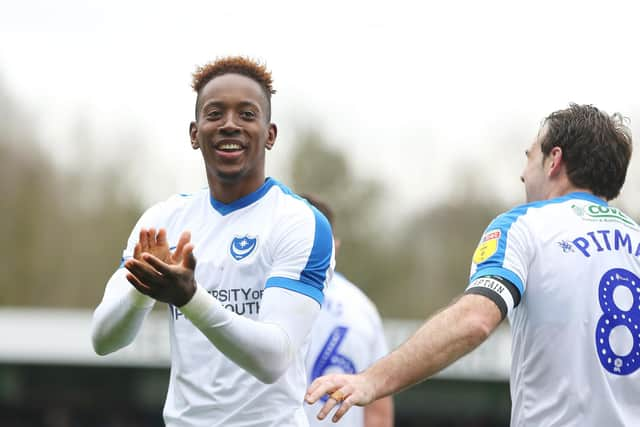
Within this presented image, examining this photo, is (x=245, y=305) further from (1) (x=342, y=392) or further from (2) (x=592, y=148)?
(2) (x=592, y=148)

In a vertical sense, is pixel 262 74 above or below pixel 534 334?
above

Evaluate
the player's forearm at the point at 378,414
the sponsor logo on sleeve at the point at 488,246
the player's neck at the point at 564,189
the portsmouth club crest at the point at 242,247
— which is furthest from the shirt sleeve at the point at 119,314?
the player's forearm at the point at 378,414

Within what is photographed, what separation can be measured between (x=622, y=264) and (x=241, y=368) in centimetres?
162

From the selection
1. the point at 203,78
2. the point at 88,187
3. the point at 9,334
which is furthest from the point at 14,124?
the point at 203,78

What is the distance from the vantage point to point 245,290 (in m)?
4.75

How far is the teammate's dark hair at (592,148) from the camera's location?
15.4 feet

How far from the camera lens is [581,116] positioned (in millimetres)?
4766

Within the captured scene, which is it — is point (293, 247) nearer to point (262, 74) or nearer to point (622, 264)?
point (262, 74)

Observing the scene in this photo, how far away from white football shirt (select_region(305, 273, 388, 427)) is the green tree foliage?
2615 cm

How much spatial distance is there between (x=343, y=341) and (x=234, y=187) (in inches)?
100

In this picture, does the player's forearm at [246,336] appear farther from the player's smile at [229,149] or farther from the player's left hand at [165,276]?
the player's smile at [229,149]

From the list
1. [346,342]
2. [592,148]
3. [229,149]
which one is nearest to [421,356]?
[592,148]

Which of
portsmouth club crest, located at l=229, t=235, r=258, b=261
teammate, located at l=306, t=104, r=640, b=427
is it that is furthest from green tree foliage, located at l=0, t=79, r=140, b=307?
teammate, located at l=306, t=104, r=640, b=427

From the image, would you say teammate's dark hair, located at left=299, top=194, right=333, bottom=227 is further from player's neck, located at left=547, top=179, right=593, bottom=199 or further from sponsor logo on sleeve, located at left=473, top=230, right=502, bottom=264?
sponsor logo on sleeve, located at left=473, top=230, right=502, bottom=264
